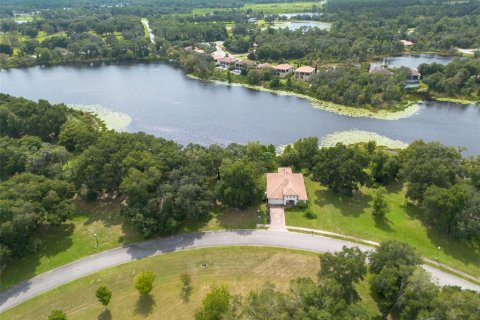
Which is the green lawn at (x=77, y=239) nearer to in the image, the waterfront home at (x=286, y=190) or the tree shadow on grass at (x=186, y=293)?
the tree shadow on grass at (x=186, y=293)

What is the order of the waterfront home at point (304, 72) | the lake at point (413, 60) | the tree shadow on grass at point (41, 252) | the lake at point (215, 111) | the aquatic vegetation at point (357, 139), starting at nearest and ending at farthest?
the tree shadow on grass at point (41, 252), the aquatic vegetation at point (357, 139), the lake at point (215, 111), the waterfront home at point (304, 72), the lake at point (413, 60)

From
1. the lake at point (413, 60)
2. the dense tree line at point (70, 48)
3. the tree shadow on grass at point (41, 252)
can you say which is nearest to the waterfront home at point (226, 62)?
the dense tree line at point (70, 48)

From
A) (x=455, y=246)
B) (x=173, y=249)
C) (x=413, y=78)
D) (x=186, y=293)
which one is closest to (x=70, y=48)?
(x=173, y=249)

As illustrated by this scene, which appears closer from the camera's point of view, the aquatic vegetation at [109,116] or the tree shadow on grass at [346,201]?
the tree shadow on grass at [346,201]

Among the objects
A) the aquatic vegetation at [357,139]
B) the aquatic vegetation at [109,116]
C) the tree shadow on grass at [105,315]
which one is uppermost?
the tree shadow on grass at [105,315]

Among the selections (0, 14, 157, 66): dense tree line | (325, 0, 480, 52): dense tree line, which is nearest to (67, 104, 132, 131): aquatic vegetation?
(0, 14, 157, 66): dense tree line

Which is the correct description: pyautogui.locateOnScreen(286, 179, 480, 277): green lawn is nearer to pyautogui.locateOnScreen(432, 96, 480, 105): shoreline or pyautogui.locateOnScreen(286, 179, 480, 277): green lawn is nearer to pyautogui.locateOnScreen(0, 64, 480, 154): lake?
pyautogui.locateOnScreen(0, 64, 480, 154): lake

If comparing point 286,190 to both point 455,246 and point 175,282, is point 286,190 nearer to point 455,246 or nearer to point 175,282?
point 175,282

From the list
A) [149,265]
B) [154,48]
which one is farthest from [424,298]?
[154,48]
